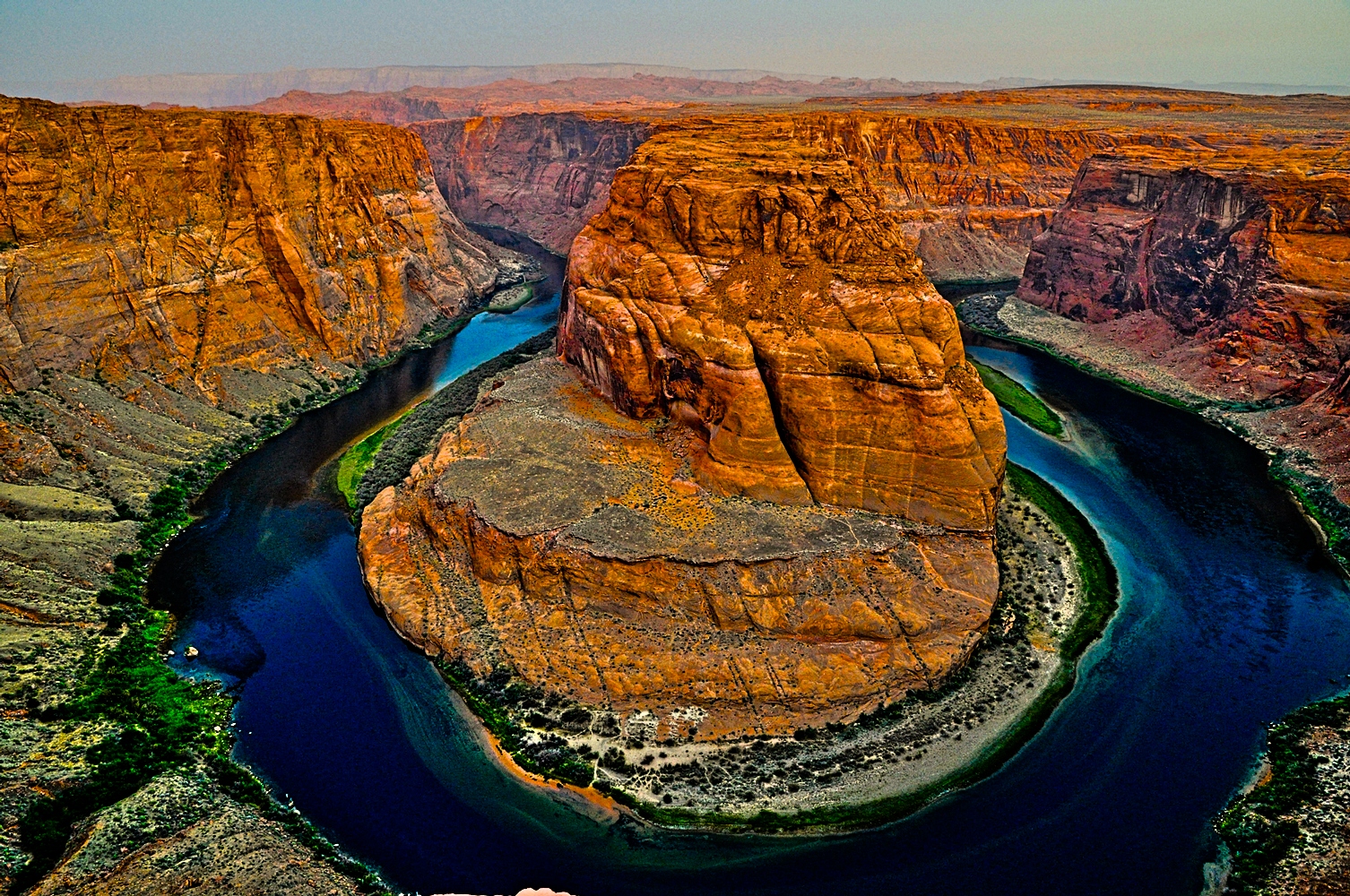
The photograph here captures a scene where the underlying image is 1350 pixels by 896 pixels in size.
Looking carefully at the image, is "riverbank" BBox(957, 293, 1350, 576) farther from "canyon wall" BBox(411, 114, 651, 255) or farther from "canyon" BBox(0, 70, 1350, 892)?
"canyon wall" BBox(411, 114, 651, 255)

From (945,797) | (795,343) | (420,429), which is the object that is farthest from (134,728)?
(795,343)

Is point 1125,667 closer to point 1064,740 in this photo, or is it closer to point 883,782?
point 1064,740

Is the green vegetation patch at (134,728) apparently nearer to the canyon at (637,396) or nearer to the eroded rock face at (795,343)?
the canyon at (637,396)

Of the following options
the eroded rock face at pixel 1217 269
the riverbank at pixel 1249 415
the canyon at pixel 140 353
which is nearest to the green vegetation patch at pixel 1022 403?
the riverbank at pixel 1249 415

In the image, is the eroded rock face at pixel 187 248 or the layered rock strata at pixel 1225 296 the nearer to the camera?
the eroded rock face at pixel 187 248

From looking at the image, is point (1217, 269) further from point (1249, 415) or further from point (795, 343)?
point (795, 343)

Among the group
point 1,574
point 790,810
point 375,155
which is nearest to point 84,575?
point 1,574
